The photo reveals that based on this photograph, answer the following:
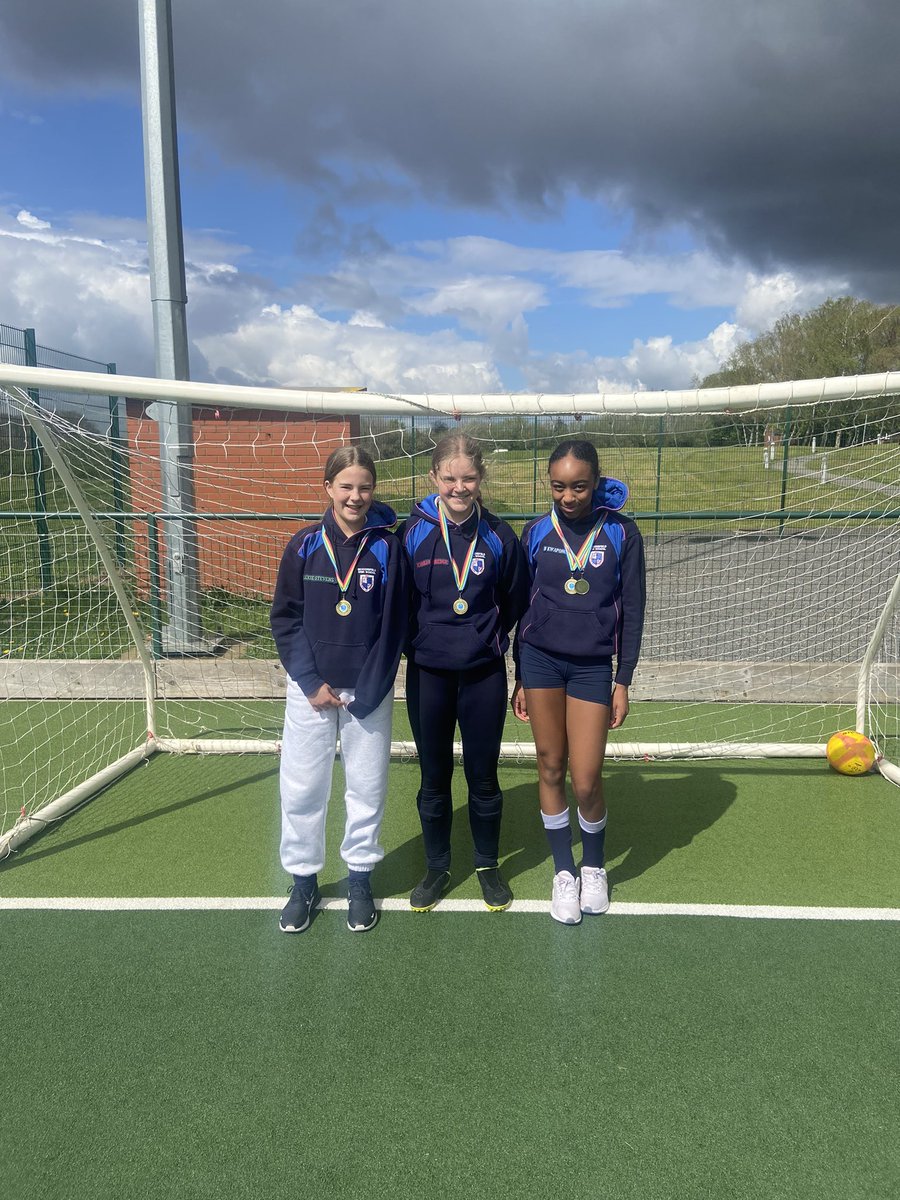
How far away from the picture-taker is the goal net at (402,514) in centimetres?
407

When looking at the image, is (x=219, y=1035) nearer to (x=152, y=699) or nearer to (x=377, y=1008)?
(x=377, y=1008)

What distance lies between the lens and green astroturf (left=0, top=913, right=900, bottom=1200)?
2133 millimetres

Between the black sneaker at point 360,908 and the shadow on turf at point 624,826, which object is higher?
the black sneaker at point 360,908

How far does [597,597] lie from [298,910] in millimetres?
1812

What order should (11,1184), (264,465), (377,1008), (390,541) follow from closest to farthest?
(11,1184)
(377,1008)
(390,541)
(264,465)

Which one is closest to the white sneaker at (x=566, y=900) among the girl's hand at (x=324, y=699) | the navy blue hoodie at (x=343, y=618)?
the navy blue hoodie at (x=343, y=618)

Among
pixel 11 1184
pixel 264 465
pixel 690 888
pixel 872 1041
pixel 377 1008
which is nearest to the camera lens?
pixel 11 1184

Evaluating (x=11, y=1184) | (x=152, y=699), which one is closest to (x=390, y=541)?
(x=11, y=1184)

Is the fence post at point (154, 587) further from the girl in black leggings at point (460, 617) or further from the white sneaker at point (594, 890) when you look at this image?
the white sneaker at point (594, 890)

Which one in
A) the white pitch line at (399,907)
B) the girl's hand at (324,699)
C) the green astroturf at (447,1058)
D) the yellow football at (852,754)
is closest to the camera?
the green astroturf at (447,1058)

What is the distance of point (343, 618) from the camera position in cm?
307

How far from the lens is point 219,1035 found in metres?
2.66

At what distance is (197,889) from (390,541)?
6.23 ft

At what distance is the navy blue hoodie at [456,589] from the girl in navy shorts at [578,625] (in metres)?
0.16
